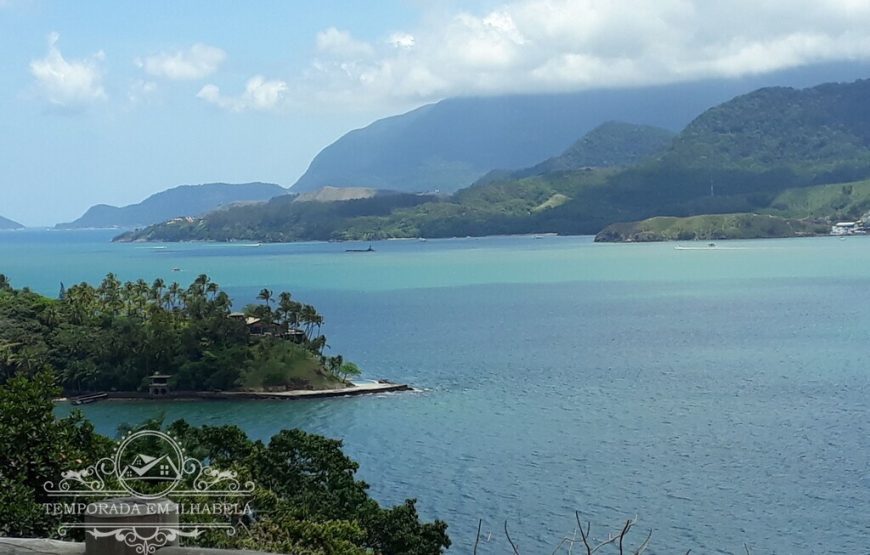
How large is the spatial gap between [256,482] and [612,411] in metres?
27.8

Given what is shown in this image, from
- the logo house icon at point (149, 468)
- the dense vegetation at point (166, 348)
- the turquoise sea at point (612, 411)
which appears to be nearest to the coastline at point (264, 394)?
the dense vegetation at point (166, 348)

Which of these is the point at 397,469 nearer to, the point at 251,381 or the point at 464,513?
the point at 464,513

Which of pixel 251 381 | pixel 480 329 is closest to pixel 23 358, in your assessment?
pixel 251 381

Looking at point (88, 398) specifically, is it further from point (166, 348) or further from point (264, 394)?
point (264, 394)

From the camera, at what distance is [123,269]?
152 m

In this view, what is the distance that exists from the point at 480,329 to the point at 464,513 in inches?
1866

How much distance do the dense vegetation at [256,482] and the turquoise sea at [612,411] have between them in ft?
11.7

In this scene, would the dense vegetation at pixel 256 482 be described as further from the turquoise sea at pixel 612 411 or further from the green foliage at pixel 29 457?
the turquoise sea at pixel 612 411

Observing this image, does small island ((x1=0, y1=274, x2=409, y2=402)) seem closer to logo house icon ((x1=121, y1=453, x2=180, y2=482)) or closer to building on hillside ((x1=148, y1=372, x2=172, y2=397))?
building on hillside ((x1=148, y1=372, x2=172, y2=397))

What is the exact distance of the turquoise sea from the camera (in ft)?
92.3

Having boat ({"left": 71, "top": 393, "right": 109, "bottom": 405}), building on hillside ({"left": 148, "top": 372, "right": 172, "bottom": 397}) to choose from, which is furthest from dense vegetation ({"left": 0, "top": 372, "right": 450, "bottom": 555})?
boat ({"left": 71, "top": 393, "right": 109, "bottom": 405})

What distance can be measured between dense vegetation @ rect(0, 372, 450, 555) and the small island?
29.3m

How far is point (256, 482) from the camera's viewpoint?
59.5 feet

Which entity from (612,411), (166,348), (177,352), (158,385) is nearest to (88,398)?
(158,385)
